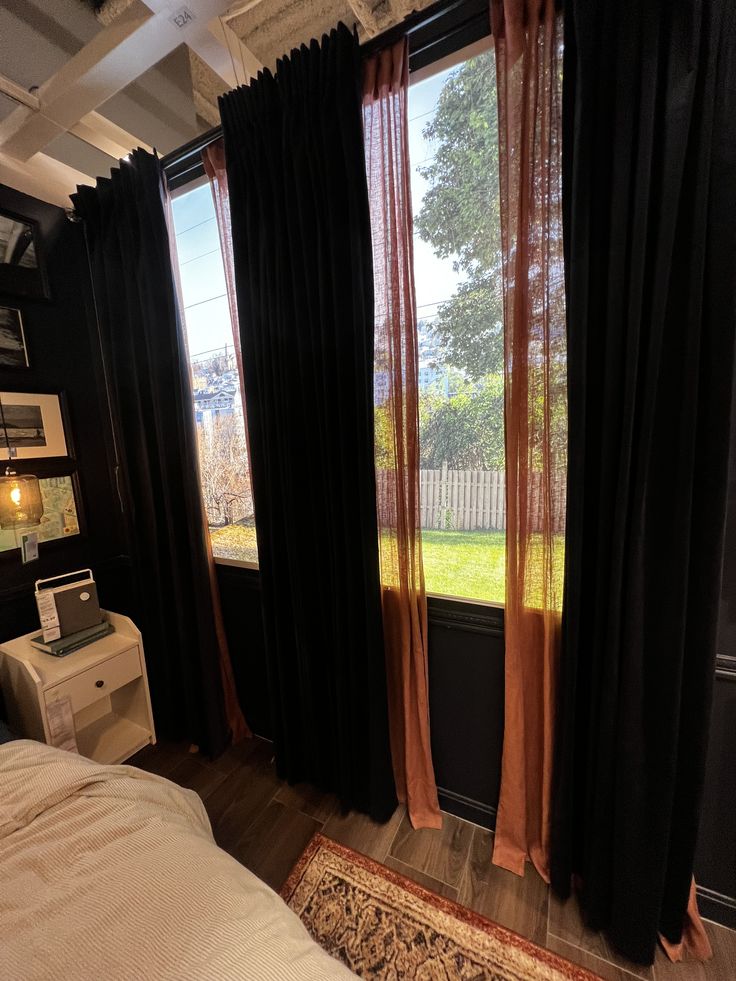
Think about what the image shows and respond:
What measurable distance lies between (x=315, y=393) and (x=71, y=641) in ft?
4.93

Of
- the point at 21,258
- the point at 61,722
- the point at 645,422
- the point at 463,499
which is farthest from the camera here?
the point at 21,258

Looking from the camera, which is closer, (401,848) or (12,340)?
(401,848)

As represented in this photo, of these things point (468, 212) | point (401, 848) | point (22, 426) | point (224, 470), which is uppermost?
point (468, 212)

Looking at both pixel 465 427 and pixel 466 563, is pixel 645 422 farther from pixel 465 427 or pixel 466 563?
pixel 466 563

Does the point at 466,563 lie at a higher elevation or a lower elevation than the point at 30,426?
lower

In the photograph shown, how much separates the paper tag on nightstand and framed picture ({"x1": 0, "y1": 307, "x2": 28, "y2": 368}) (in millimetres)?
1020

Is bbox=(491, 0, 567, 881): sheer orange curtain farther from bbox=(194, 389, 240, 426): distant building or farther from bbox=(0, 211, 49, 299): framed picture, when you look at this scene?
bbox=(0, 211, 49, 299): framed picture

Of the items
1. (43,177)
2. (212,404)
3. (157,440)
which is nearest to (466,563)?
(212,404)

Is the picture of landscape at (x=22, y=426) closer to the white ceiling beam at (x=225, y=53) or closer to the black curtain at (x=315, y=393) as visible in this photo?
the black curtain at (x=315, y=393)

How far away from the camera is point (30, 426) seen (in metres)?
1.71

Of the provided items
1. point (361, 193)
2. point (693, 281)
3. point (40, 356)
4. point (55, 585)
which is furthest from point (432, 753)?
point (40, 356)

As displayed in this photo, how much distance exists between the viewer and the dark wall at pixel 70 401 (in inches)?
66.5

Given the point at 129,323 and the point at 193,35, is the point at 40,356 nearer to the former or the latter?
the point at 129,323

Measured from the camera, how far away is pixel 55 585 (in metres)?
1.79
